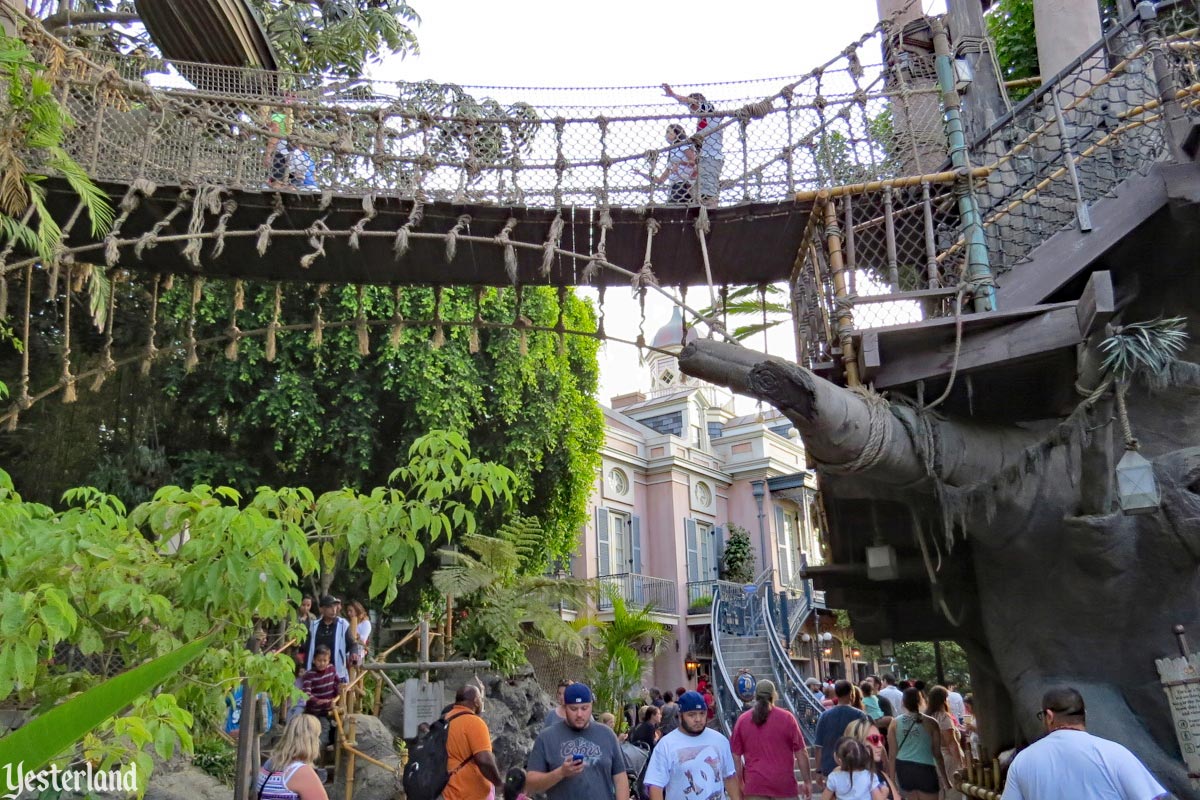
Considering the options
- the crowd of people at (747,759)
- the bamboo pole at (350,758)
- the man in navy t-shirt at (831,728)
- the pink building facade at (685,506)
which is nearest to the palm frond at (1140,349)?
the crowd of people at (747,759)

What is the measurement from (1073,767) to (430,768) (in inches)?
140

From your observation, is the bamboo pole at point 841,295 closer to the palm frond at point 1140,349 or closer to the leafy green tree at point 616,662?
the palm frond at point 1140,349

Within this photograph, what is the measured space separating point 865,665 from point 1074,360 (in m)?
32.9

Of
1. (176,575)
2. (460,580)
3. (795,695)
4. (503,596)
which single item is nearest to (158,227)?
(176,575)

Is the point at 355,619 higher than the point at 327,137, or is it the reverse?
the point at 327,137

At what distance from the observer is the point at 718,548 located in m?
33.5

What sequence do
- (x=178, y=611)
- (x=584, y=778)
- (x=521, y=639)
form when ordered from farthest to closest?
(x=521, y=639), (x=584, y=778), (x=178, y=611)

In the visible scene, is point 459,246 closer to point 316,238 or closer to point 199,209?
point 316,238

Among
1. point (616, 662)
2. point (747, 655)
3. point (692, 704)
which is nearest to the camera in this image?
point (692, 704)

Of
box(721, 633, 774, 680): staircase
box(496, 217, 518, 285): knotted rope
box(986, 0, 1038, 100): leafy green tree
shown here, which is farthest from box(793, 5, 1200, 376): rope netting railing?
box(721, 633, 774, 680): staircase

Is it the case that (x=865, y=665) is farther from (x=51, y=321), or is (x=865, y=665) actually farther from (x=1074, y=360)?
(x=1074, y=360)

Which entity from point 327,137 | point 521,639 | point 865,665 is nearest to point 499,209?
point 327,137

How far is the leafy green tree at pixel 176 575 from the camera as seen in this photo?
381 centimetres

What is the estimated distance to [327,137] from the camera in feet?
28.7
